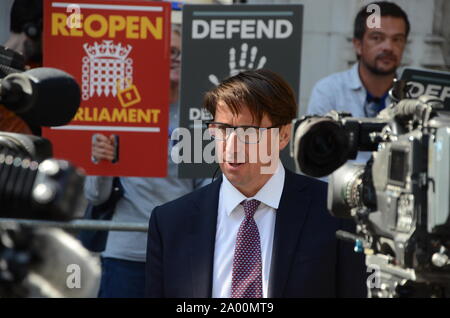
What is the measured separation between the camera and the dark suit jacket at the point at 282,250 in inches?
144

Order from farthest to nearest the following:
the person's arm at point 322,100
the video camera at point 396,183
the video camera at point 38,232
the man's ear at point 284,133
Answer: the person's arm at point 322,100 < the man's ear at point 284,133 < the video camera at point 396,183 < the video camera at point 38,232

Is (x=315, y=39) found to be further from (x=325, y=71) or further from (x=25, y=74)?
(x=25, y=74)

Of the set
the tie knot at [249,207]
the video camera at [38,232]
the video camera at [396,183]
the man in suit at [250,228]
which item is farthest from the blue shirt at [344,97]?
the video camera at [38,232]

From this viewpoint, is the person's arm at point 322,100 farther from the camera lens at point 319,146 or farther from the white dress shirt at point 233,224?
the camera lens at point 319,146

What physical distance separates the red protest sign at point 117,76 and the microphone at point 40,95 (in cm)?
299

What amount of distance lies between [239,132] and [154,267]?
1.86 ft

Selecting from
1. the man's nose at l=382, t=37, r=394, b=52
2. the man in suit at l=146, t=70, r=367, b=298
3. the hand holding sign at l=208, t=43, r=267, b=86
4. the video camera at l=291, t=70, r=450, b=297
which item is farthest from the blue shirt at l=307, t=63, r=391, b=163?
the video camera at l=291, t=70, r=450, b=297

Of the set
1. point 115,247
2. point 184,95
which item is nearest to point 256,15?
point 184,95

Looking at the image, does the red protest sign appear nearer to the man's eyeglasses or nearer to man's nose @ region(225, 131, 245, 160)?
the man's eyeglasses

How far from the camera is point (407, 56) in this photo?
7.13 m

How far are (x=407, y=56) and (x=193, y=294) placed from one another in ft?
12.8

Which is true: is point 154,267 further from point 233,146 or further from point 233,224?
point 233,146

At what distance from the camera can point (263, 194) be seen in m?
3.81

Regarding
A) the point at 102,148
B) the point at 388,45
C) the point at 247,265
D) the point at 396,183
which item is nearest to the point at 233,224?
the point at 247,265
